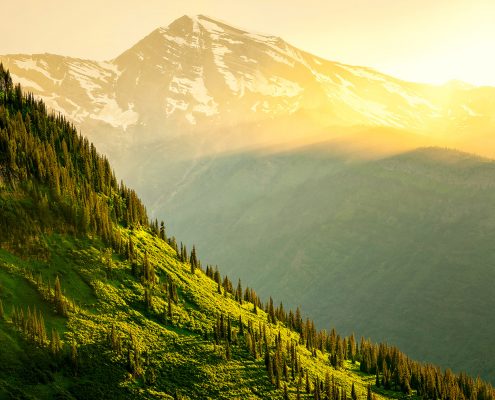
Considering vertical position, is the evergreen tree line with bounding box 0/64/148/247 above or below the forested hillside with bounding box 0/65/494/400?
above

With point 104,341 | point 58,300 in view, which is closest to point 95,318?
point 104,341

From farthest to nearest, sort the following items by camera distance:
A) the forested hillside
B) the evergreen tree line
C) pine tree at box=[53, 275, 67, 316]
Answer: the evergreen tree line, pine tree at box=[53, 275, 67, 316], the forested hillside

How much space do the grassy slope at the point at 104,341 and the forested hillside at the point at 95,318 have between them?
0.29 metres

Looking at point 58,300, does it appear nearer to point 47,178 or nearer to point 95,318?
point 95,318

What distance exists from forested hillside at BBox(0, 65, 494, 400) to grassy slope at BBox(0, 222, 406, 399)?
11.6 inches

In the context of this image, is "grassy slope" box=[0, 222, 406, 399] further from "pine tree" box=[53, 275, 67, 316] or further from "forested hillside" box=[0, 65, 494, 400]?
"pine tree" box=[53, 275, 67, 316]

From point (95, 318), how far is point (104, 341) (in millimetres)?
7942

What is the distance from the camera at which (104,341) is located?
147 meters

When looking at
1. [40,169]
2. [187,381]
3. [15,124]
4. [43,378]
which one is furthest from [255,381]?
[15,124]

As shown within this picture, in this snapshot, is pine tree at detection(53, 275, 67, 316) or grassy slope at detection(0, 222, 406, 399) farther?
pine tree at detection(53, 275, 67, 316)

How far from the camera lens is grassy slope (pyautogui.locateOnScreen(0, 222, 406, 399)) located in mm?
129375

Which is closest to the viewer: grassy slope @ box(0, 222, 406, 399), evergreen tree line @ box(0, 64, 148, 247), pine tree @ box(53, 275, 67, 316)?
grassy slope @ box(0, 222, 406, 399)

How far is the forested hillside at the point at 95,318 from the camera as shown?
5266 inches

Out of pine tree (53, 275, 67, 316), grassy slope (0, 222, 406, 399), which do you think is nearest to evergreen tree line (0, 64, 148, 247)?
grassy slope (0, 222, 406, 399)
